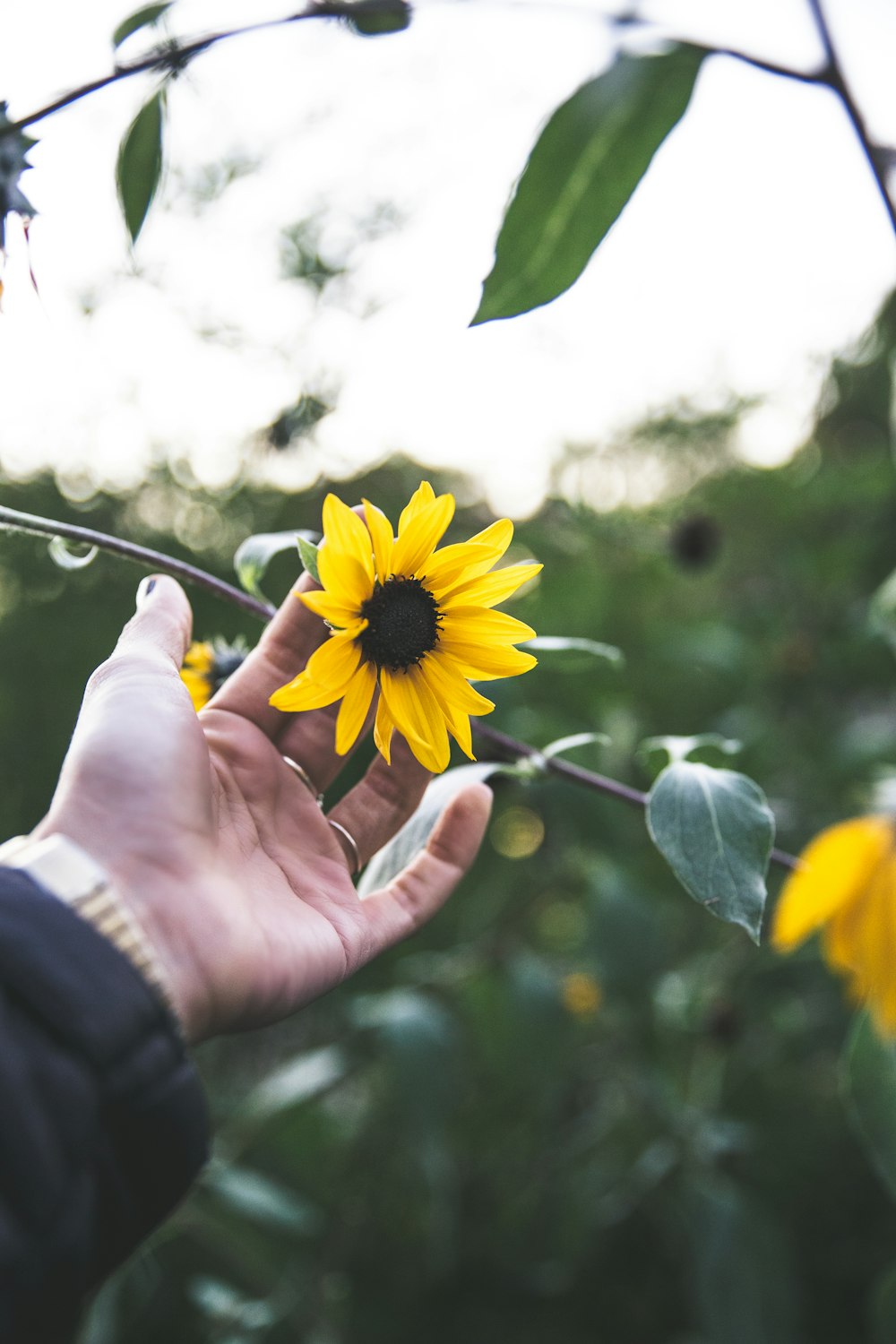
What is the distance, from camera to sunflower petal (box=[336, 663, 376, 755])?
2.02ft

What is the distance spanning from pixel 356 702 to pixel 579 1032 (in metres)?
1.17

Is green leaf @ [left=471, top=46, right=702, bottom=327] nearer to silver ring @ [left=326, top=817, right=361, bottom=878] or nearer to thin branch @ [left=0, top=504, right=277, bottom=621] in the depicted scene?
thin branch @ [left=0, top=504, right=277, bottom=621]

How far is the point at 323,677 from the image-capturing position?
59 cm

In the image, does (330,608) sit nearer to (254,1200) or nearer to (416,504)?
(416,504)

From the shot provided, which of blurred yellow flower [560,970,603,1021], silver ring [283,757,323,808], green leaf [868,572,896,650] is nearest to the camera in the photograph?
silver ring [283,757,323,808]

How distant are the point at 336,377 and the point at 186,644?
842mm

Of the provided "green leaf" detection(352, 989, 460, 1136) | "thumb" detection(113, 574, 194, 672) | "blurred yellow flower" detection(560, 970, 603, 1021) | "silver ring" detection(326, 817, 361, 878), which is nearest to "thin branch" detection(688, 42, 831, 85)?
"thumb" detection(113, 574, 194, 672)

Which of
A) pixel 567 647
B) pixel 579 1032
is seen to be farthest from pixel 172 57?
pixel 579 1032

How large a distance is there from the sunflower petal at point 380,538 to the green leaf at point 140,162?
21cm

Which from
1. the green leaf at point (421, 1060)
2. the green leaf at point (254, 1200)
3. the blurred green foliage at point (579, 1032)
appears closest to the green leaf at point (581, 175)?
the blurred green foliage at point (579, 1032)

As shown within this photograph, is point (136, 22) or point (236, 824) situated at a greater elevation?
point (136, 22)

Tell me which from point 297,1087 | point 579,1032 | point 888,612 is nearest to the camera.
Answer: point 888,612

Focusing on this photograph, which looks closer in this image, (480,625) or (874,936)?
(874,936)

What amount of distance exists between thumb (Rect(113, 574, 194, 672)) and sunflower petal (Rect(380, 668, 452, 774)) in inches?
6.1
